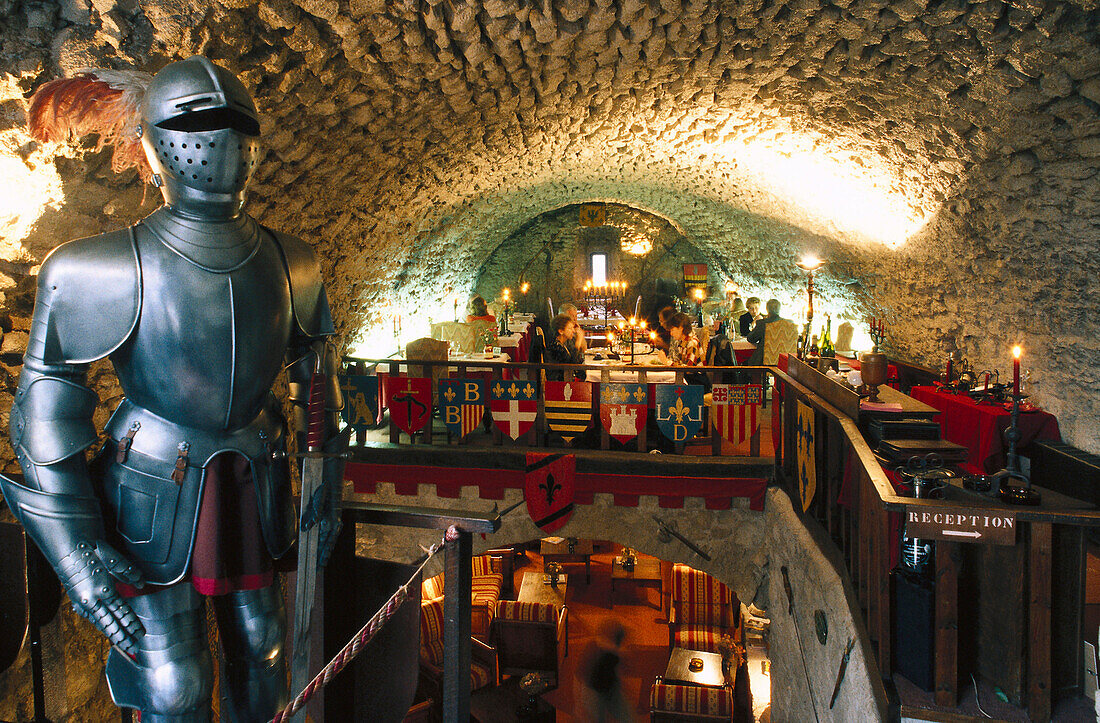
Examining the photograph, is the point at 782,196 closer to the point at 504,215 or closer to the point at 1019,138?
the point at 1019,138

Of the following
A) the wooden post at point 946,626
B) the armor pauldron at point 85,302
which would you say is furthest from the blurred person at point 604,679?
the armor pauldron at point 85,302

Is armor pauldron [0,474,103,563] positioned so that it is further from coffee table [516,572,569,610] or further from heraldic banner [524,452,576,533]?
coffee table [516,572,569,610]

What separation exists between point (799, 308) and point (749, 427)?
511 centimetres

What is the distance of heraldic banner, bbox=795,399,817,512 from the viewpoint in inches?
139

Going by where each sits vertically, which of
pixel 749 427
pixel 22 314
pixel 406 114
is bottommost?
pixel 749 427

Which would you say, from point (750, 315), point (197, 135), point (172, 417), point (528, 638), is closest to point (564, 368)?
point (528, 638)

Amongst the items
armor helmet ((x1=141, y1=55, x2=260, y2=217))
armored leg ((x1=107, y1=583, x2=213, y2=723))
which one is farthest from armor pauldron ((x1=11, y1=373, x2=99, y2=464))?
armor helmet ((x1=141, y1=55, x2=260, y2=217))

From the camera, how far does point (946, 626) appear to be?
2.14 meters

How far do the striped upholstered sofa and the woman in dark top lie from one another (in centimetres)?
232

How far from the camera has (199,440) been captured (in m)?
1.66

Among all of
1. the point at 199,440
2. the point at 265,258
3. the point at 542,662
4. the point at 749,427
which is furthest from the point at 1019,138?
the point at 542,662

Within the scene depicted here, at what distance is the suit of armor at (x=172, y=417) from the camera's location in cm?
154

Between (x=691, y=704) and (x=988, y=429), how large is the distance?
2.88m

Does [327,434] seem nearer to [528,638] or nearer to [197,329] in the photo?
[197,329]
